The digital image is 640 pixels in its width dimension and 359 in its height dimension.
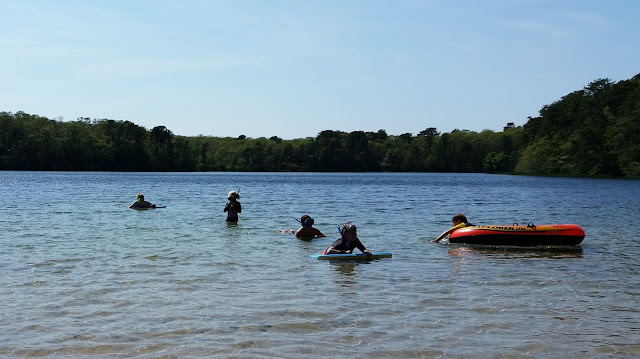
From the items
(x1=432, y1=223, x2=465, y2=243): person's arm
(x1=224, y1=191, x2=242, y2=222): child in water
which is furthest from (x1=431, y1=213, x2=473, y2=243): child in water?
(x1=224, y1=191, x2=242, y2=222): child in water

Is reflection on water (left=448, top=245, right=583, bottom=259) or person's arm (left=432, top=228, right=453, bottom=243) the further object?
person's arm (left=432, top=228, right=453, bottom=243)

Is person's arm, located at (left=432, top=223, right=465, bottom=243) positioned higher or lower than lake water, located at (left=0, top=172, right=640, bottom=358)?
higher

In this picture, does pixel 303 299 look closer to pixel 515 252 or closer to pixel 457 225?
pixel 515 252

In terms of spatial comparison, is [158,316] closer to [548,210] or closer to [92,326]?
[92,326]

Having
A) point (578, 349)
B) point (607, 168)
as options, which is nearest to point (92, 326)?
point (578, 349)

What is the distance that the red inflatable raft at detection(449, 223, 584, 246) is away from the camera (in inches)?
823

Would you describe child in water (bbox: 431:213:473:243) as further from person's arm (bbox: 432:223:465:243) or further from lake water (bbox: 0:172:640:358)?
lake water (bbox: 0:172:640:358)

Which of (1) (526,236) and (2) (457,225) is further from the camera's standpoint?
(2) (457,225)

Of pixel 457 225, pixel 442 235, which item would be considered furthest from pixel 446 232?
pixel 457 225

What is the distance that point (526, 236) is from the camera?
2091 cm

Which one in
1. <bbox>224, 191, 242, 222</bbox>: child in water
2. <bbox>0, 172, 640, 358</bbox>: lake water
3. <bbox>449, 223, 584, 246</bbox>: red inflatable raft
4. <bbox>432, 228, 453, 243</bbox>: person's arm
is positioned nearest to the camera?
<bbox>0, 172, 640, 358</bbox>: lake water

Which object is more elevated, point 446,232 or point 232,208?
point 232,208

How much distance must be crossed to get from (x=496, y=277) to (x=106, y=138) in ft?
640

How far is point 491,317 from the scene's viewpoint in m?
10.9
